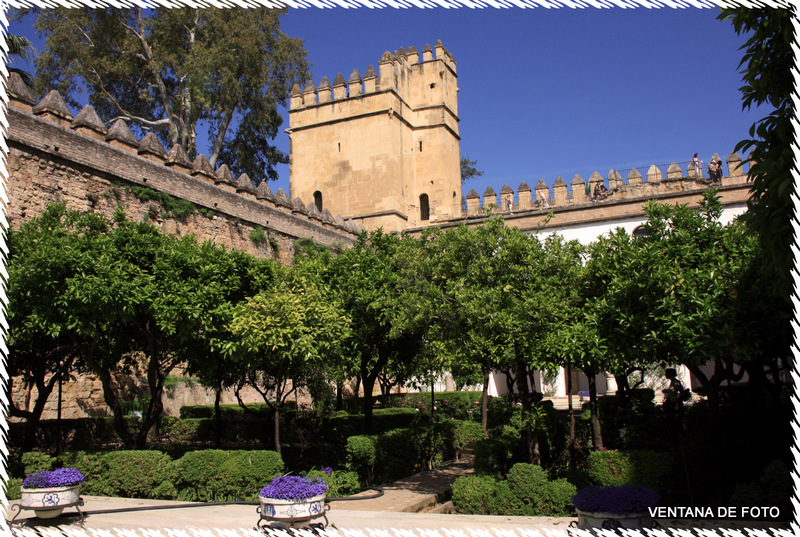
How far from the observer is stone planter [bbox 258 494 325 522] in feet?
19.4

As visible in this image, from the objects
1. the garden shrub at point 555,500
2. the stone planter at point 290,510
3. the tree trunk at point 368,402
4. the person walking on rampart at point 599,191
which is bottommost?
the garden shrub at point 555,500

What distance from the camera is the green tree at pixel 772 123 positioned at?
14.6ft

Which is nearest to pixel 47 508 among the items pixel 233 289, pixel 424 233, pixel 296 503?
pixel 296 503

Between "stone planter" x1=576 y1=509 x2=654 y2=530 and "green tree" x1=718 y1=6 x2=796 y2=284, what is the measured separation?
2213 millimetres

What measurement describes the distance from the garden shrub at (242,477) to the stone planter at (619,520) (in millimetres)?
5073

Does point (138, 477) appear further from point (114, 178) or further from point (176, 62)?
point (176, 62)


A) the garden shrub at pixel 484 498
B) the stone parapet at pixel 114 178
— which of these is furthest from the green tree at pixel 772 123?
the stone parapet at pixel 114 178

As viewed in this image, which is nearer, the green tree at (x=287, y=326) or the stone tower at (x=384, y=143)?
the green tree at (x=287, y=326)

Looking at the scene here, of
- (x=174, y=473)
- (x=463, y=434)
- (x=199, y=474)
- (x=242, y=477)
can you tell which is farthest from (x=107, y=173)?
(x=463, y=434)

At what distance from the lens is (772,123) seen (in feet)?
15.9

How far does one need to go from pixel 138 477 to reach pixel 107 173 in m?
8.38

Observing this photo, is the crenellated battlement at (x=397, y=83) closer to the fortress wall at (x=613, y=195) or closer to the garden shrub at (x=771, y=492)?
the fortress wall at (x=613, y=195)

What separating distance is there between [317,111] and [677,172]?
14105 millimetres

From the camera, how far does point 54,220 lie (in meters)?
9.98
